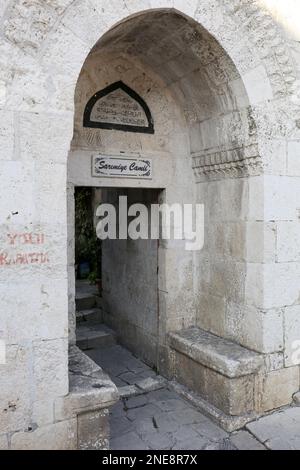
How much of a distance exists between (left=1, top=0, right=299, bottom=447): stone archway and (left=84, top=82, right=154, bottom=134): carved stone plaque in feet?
2.63

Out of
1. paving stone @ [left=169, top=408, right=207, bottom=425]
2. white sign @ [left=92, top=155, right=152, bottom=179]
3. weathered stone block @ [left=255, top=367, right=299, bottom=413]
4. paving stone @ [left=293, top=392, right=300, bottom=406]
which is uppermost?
white sign @ [left=92, top=155, right=152, bottom=179]

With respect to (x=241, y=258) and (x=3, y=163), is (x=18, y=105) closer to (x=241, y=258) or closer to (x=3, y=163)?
(x=3, y=163)

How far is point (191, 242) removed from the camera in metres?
4.09

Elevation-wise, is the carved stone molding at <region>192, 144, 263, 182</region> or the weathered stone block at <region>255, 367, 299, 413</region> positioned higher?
the carved stone molding at <region>192, 144, 263, 182</region>

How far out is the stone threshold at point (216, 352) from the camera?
318 cm

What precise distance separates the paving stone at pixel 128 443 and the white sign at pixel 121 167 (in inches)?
85.5

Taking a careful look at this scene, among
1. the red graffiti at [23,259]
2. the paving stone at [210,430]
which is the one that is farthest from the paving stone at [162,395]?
the red graffiti at [23,259]

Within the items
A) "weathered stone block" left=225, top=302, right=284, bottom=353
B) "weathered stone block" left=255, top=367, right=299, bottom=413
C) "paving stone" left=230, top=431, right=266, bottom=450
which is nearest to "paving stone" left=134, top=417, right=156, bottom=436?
"paving stone" left=230, top=431, right=266, bottom=450

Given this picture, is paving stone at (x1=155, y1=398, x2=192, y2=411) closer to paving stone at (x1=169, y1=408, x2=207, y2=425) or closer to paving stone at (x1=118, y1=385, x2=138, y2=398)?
paving stone at (x1=169, y1=408, x2=207, y2=425)

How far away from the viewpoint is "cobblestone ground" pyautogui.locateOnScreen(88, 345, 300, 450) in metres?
3.00

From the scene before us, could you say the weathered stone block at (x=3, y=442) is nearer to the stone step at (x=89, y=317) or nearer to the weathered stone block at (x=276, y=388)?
the weathered stone block at (x=276, y=388)

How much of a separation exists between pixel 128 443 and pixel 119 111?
284 cm

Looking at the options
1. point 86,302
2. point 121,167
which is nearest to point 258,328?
point 121,167

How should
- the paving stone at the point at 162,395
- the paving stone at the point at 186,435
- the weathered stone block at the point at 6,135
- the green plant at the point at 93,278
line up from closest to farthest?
the weathered stone block at the point at 6,135
the paving stone at the point at 186,435
the paving stone at the point at 162,395
the green plant at the point at 93,278
